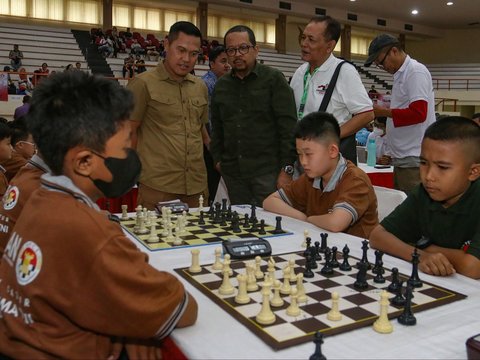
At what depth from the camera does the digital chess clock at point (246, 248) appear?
1.88 m

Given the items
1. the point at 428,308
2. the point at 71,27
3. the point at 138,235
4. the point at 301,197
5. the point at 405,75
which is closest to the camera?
the point at 428,308

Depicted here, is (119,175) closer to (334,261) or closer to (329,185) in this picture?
(334,261)

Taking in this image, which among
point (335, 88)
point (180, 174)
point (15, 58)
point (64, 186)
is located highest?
point (15, 58)

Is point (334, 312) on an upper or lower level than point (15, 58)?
lower

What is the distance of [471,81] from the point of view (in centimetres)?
2236

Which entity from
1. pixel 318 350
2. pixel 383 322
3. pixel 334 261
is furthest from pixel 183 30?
pixel 318 350

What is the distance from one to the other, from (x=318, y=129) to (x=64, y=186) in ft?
5.26

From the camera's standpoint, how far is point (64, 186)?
1310mm

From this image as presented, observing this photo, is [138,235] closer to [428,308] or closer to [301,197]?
[301,197]

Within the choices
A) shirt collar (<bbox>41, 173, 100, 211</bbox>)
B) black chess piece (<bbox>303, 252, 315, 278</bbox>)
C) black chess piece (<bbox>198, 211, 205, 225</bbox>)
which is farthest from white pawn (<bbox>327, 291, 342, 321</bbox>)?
black chess piece (<bbox>198, 211, 205, 225</bbox>)

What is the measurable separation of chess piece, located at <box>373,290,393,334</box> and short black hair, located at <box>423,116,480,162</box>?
86cm

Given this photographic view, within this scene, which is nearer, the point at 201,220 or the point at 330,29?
the point at 201,220

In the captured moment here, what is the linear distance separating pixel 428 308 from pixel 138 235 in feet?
4.31

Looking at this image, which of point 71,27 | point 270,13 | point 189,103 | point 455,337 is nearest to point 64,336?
point 455,337
